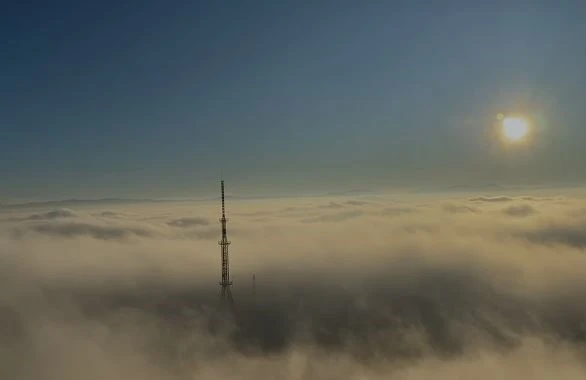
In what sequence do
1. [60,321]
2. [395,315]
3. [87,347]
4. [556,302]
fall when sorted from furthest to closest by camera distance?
1. [556,302]
2. [395,315]
3. [60,321]
4. [87,347]

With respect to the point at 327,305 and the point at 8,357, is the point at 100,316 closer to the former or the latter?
the point at 8,357

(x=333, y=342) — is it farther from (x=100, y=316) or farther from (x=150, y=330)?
(x=100, y=316)

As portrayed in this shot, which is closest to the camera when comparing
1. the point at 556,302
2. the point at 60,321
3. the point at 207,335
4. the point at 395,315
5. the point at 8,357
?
the point at 8,357

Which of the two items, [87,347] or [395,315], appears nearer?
[87,347]

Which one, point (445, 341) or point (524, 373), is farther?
point (445, 341)

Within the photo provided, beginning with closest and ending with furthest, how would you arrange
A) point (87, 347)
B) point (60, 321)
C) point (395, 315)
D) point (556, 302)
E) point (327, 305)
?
1. point (87, 347)
2. point (60, 321)
3. point (395, 315)
4. point (327, 305)
5. point (556, 302)

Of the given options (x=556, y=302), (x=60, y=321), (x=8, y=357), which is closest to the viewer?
(x=8, y=357)

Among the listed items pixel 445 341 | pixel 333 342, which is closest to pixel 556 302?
pixel 445 341

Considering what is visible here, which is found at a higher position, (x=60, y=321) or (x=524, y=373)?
(x=60, y=321)

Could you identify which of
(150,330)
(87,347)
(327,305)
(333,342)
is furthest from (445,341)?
(87,347)
